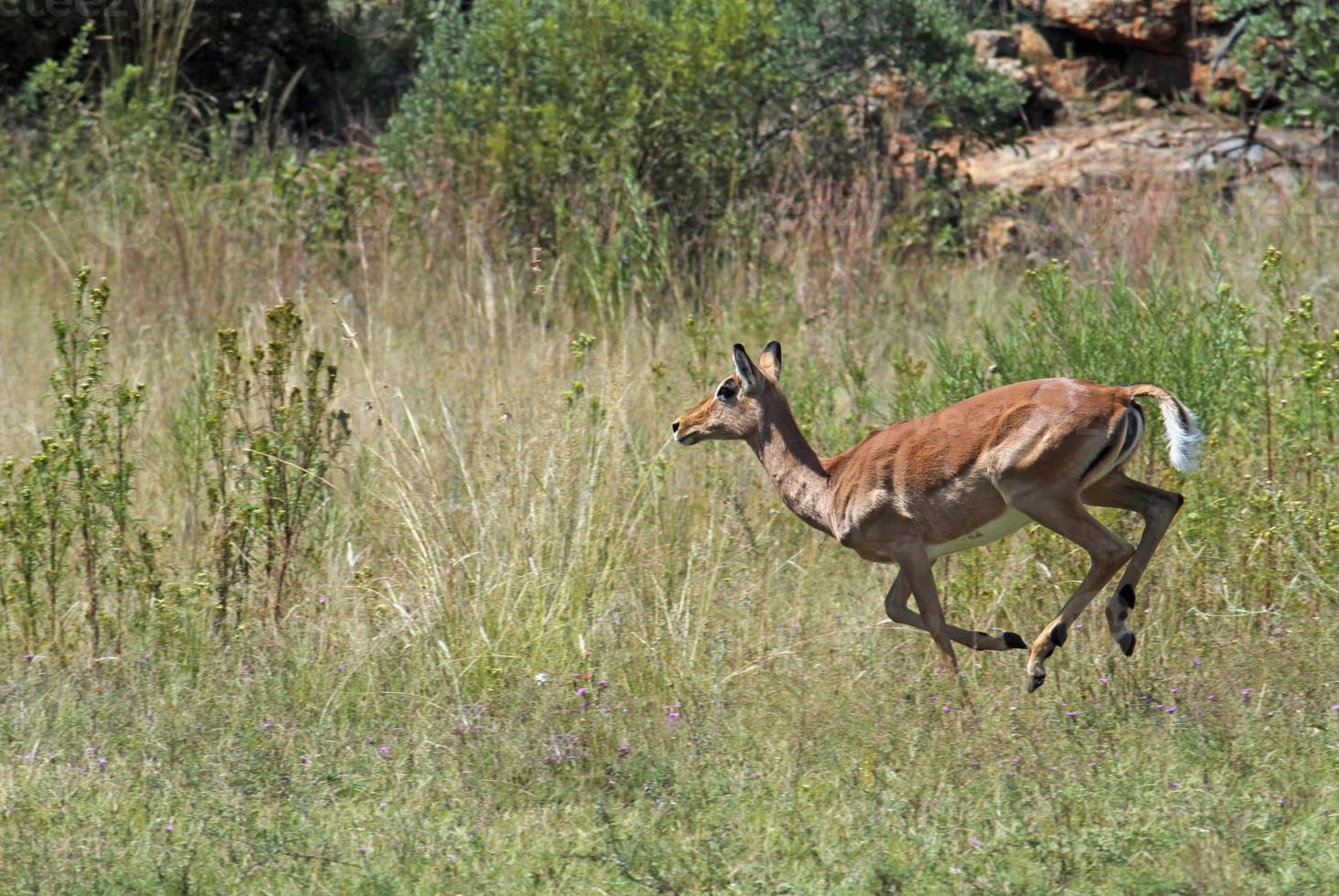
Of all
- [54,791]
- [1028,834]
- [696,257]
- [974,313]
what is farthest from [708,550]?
[696,257]

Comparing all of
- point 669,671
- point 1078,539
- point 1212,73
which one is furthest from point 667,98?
point 1078,539

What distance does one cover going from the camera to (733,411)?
6047 millimetres

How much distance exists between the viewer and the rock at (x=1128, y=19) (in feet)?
42.9

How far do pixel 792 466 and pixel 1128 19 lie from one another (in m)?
8.82

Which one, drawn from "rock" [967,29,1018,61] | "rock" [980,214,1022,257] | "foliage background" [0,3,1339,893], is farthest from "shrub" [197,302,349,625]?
"rock" [967,29,1018,61]

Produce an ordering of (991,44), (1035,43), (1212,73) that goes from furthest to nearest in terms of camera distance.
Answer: (1035,43) → (991,44) → (1212,73)

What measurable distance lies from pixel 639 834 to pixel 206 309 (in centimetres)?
648

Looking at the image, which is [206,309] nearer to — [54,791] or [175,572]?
[175,572]

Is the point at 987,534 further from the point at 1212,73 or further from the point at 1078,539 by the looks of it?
the point at 1212,73

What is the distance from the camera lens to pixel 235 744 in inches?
202

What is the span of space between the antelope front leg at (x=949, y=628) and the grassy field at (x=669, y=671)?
0.17 meters

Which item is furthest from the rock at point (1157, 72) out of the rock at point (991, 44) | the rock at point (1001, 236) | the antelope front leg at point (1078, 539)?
the antelope front leg at point (1078, 539)

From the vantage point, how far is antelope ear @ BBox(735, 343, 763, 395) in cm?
579

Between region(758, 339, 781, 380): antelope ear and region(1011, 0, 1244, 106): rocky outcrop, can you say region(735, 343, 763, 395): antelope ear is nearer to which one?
region(758, 339, 781, 380): antelope ear
